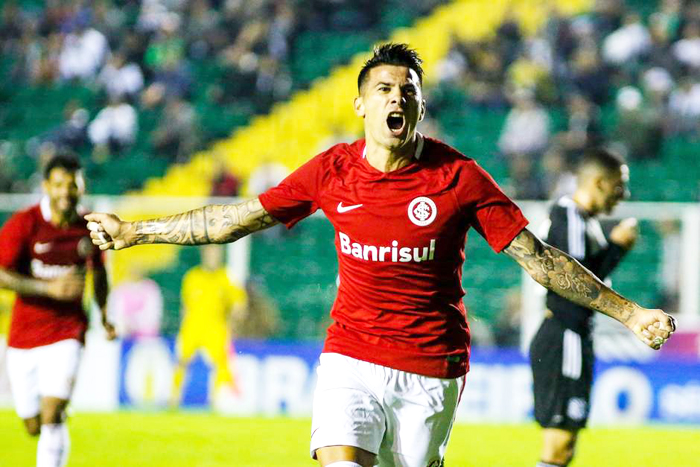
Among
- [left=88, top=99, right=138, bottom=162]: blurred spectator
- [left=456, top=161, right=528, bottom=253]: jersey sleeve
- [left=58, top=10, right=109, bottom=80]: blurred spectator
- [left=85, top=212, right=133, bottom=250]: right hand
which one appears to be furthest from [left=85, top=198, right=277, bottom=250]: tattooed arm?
[left=58, top=10, right=109, bottom=80]: blurred spectator

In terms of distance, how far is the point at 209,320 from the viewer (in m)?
14.0

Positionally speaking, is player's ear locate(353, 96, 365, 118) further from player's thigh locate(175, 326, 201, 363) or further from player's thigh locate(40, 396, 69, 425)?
player's thigh locate(175, 326, 201, 363)

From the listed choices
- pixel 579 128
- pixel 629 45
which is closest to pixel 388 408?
pixel 579 128

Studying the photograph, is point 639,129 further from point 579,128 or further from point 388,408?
point 388,408

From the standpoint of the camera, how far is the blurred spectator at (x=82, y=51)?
21.2 metres

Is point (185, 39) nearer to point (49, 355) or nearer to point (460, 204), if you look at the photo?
point (49, 355)

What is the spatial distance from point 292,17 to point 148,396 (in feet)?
31.9

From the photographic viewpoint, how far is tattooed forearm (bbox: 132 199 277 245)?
5.08 metres

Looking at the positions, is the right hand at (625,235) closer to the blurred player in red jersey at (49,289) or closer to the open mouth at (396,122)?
the open mouth at (396,122)

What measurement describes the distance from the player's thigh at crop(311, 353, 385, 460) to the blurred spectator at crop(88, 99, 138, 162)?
1580cm

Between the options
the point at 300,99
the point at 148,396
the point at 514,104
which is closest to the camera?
the point at 148,396

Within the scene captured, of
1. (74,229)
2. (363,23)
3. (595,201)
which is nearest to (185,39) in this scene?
(363,23)

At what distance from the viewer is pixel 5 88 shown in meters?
21.8

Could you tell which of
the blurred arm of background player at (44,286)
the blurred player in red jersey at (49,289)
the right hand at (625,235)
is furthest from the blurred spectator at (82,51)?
the right hand at (625,235)
